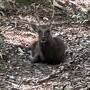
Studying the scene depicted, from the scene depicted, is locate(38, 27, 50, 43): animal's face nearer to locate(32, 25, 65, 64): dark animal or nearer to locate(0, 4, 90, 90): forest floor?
locate(32, 25, 65, 64): dark animal

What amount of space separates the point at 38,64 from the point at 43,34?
2.59ft

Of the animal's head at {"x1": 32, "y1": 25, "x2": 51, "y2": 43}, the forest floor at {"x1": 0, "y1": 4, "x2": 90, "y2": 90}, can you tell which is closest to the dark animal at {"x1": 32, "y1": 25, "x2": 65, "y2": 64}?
the animal's head at {"x1": 32, "y1": 25, "x2": 51, "y2": 43}

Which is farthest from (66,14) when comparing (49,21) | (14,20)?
(14,20)

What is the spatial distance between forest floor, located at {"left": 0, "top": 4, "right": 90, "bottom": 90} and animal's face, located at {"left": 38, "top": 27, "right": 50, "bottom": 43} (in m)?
0.59

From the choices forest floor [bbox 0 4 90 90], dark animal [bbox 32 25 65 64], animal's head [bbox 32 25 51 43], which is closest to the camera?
forest floor [bbox 0 4 90 90]

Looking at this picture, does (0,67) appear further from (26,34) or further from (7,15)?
(7,15)

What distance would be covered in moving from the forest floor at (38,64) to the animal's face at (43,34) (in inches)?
23.1

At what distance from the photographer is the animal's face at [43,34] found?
28.0 ft

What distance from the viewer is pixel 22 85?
7.59 meters

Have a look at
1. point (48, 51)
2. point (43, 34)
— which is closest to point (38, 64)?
point (48, 51)

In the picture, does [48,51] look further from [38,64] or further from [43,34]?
[43,34]

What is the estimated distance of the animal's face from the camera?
855 centimetres

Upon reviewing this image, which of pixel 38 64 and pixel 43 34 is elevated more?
pixel 43 34

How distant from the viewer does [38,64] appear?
898 cm
